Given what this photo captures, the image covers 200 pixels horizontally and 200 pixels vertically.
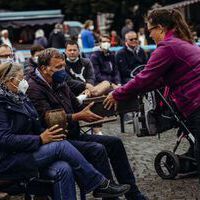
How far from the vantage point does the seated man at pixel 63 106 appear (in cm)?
620

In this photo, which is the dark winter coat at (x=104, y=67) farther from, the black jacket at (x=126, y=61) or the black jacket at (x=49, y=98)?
the black jacket at (x=49, y=98)

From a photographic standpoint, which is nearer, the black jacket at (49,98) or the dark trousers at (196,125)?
the dark trousers at (196,125)

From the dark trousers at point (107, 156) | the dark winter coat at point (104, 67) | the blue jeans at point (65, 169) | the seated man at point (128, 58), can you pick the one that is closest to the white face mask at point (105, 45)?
the dark winter coat at point (104, 67)

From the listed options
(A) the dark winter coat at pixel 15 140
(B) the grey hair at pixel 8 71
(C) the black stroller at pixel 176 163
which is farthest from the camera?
(C) the black stroller at pixel 176 163

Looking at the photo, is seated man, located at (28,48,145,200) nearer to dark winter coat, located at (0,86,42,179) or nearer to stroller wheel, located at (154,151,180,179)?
dark winter coat, located at (0,86,42,179)

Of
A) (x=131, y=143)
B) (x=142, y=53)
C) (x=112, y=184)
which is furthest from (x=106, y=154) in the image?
(x=142, y=53)

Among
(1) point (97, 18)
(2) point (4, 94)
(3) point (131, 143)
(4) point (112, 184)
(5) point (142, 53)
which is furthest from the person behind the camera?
(1) point (97, 18)

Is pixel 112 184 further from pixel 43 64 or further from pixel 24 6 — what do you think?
pixel 24 6

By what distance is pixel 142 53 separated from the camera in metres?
13.2

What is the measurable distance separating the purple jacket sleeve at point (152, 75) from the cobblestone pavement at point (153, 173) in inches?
57.2

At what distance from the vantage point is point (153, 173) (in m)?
8.29

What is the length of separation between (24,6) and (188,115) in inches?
1505

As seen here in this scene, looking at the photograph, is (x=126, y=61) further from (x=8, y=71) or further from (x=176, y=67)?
(x=8, y=71)

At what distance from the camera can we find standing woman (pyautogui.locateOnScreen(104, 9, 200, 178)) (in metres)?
5.85
